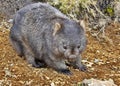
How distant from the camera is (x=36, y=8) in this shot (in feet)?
27.7

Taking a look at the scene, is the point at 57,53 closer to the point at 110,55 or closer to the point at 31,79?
the point at 31,79

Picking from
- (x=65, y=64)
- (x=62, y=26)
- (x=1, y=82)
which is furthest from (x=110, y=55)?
(x=1, y=82)

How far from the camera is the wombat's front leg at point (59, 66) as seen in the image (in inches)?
310

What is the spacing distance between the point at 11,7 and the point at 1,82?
10.1 ft

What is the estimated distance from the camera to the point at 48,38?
7750 mm

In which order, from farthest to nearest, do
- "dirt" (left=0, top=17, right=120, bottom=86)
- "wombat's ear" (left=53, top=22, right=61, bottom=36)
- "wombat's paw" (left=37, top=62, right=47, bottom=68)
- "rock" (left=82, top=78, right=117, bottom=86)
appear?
"wombat's paw" (left=37, top=62, right=47, bottom=68) → "dirt" (left=0, top=17, right=120, bottom=86) → "wombat's ear" (left=53, top=22, right=61, bottom=36) → "rock" (left=82, top=78, right=117, bottom=86)

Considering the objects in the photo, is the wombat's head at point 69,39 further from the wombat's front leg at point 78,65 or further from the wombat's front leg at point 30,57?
the wombat's front leg at point 30,57

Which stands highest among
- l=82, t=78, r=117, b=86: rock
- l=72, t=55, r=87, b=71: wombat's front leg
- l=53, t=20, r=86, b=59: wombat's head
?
l=53, t=20, r=86, b=59: wombat's head

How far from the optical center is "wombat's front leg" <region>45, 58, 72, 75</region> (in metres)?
7.86

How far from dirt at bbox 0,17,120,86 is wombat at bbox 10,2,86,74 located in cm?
17

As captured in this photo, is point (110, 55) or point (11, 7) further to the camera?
point (11, 7)

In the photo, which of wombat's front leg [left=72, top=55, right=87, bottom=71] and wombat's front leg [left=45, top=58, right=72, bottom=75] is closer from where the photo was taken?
wombat's front leg [left=45, top=58, right=72, bottom=75]

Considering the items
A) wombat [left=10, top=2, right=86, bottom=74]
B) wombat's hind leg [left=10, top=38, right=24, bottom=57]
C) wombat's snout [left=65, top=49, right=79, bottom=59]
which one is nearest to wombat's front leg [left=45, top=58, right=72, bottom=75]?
wombat [left=10, top=2, right=86, bottom=74]

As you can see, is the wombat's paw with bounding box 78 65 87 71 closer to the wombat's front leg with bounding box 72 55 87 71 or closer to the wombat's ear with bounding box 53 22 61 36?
the wombat's front leg with bounding box 72 55 87 71
